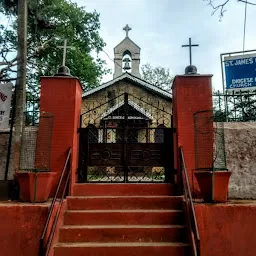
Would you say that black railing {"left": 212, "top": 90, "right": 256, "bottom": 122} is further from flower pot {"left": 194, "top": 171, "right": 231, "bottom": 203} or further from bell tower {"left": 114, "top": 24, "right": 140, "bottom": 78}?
bell tower {"left": 114, "top": 24, "right": 140, "bottom": 78}

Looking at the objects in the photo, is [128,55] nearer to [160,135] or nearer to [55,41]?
[55,41]

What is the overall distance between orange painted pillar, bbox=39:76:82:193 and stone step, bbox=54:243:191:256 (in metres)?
1.58

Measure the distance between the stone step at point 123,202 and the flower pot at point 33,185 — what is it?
521mm

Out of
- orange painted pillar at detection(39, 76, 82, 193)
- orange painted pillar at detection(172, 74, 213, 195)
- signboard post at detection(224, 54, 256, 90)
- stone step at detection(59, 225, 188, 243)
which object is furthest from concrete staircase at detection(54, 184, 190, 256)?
signboard post at detection(224, 54, 256, 90)

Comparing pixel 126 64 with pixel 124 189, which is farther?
pixel 126 64

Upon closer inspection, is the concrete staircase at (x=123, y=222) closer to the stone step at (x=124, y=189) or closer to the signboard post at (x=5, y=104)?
the stone step at (x=124, y=189)

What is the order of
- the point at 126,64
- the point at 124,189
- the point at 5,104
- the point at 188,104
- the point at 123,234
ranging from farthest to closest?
the point at 126,64
the point at 5,104
the point at 188,104
the point at 124,189
the point at 123,234

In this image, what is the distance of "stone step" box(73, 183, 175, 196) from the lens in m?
5.67

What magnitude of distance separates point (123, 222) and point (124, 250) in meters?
0.61

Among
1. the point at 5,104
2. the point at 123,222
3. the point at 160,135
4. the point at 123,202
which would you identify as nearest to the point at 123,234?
the point at 123,222

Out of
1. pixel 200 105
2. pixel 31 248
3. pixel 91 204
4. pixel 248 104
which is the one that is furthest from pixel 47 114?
pixel 248 104

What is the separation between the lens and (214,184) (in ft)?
15.3

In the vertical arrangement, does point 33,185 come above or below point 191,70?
below

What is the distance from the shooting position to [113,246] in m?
4.34
